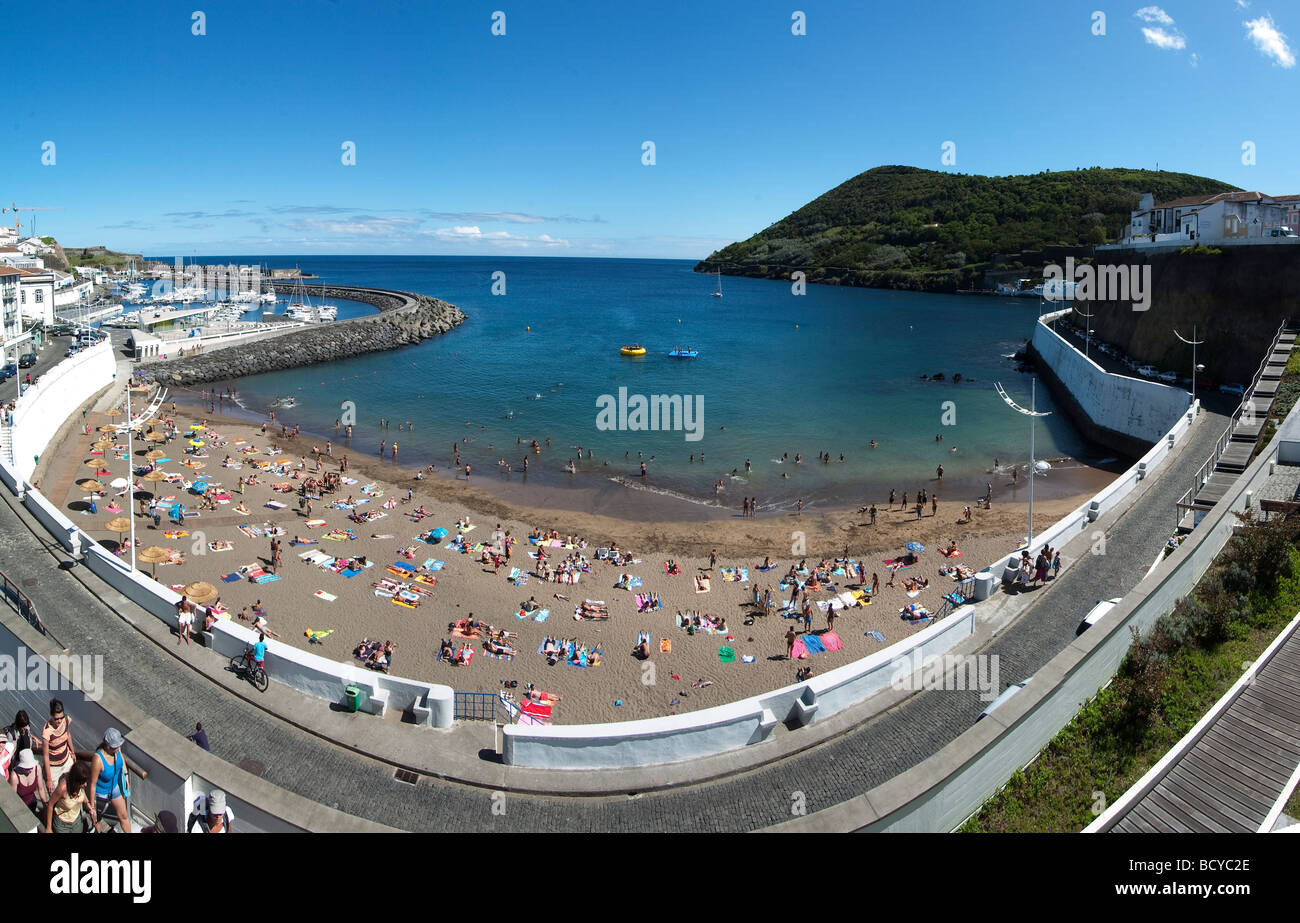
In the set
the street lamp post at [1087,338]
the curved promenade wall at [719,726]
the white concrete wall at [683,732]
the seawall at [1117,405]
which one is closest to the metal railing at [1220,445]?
the seawall at [1117,405]

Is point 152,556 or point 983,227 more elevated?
point 983,227

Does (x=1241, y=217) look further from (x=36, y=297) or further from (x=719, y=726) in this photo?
(x=36, y=297)

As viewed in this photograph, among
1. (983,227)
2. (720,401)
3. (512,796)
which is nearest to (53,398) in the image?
(512,796)

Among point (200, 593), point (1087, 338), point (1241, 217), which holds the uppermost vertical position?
point (1241, 217)

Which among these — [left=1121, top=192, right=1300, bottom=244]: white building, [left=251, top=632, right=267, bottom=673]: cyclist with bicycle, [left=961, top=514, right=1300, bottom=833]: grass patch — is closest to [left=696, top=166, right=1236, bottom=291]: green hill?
[left=1121, top=192, right=1300, bottom=244]: white building

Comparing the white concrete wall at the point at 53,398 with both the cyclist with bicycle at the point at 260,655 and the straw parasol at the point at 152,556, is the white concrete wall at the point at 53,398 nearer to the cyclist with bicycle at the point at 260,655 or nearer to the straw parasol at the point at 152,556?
the straw parasol at the point at 152,556
